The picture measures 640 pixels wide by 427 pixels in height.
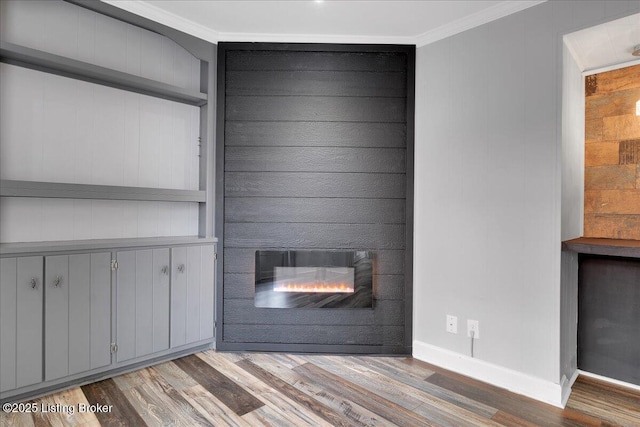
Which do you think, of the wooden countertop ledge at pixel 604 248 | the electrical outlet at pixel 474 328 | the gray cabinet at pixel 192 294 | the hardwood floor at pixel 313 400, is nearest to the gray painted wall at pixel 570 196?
the wooden countertop ledge at pixel 604 248

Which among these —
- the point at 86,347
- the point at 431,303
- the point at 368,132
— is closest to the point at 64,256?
the point at 86,347

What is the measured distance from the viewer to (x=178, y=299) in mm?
2635

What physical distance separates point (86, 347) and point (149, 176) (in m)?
1.22

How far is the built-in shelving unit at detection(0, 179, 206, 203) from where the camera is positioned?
Result: 2.04 metres

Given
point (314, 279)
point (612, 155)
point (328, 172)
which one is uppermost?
point (612, 155)

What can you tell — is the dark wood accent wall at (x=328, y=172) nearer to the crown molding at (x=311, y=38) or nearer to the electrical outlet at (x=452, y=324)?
the crown molding at (x=311, y=38)

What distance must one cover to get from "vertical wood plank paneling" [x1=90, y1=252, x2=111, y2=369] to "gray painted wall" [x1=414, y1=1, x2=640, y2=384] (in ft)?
7.02

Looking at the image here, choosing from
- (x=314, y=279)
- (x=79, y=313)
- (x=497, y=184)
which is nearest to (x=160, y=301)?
(x=79, y=313)

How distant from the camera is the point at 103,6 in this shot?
230 centimetres

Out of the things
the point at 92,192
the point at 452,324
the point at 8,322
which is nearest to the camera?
the point at 8,322

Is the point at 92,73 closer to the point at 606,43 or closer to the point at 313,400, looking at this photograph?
the point at 313,400

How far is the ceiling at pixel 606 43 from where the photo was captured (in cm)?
199

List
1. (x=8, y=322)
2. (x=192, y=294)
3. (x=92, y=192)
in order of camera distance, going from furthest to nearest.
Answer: (x=192, y=294)
(x=92, y=192)
(x=8, y=322)

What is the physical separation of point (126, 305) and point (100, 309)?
15cm
